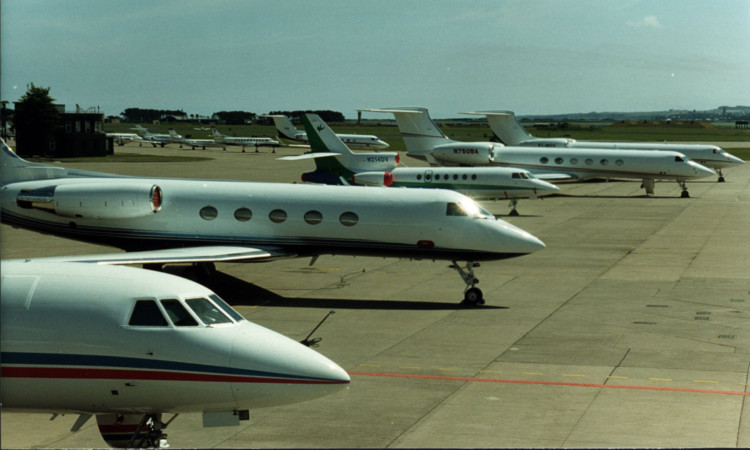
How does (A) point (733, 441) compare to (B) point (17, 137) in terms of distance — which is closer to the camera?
(A) point (733, 441)

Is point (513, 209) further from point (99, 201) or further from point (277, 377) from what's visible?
point (277, 377)

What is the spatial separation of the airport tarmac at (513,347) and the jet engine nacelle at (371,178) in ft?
32.7

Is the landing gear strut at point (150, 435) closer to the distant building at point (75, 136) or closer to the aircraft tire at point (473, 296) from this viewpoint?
the aircraft tire at point (473, 296)

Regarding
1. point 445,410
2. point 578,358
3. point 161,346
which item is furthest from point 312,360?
point 578,358

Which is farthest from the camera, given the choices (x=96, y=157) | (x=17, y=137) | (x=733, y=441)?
(x=96, y=157)

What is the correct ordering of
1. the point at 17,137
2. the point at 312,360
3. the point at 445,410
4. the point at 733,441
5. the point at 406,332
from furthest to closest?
1. the point at 17,137
2. the point at 406,332
3. the point at 445,410
4. the point at 733,441
5. the point at 312,360

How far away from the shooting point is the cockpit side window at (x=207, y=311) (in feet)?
39.4

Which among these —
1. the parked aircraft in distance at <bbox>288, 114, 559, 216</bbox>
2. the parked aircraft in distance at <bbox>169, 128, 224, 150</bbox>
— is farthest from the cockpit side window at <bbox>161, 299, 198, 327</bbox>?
the parked aircraft in distance at <bbox>169, 128, 224, 150</bbox>

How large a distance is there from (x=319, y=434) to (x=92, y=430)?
3.55 m

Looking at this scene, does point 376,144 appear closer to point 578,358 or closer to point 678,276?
point 678,276

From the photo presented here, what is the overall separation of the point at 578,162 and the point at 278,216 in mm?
44521

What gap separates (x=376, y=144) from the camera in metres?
127

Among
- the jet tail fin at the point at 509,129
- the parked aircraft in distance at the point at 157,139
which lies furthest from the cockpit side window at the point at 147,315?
the parked aircraft in distance at the point at 157,139

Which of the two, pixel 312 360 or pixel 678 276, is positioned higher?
pixel 312 360
